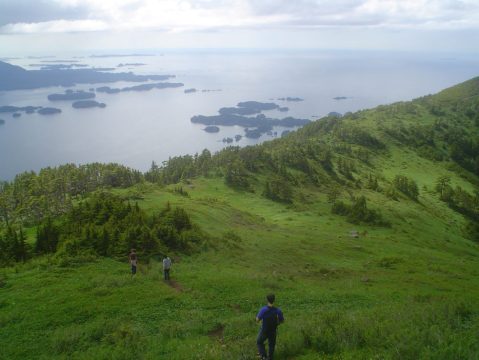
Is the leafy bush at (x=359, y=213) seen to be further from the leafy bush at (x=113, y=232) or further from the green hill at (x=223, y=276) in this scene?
the leafy bush at (x=113, y=232)

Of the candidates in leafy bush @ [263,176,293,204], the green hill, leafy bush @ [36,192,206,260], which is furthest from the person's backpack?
leafy bush @ [263,176,293,204]

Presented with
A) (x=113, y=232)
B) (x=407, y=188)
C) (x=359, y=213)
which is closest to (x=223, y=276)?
(x=113, y=232)

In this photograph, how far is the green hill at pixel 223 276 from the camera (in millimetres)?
16922

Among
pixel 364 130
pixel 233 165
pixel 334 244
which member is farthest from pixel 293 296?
pixel 364 130

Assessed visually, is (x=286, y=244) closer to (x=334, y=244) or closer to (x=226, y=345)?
(x=334, y=244)

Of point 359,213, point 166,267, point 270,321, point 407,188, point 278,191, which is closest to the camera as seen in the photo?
point 270,321

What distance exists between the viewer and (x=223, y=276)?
94.2ft

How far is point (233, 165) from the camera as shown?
9438 cm

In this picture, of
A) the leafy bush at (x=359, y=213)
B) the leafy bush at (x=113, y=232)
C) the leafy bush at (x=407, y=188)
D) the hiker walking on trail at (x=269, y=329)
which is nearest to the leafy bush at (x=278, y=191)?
the leafy bush at (x=359, y=213)

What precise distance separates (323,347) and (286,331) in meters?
2.65

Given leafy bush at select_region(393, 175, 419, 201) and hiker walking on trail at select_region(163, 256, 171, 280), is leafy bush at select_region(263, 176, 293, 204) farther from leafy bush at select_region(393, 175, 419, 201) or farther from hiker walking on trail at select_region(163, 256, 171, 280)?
hiker walking on trail at select_region(163, 256, 171, 280)

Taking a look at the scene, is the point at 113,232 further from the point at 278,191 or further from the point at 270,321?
the point at 278,191

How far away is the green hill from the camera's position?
55.5 feet

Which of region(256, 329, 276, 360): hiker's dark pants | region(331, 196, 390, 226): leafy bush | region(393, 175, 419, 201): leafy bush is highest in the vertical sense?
region(256, 329, 276, 360): hiker's dark pants
